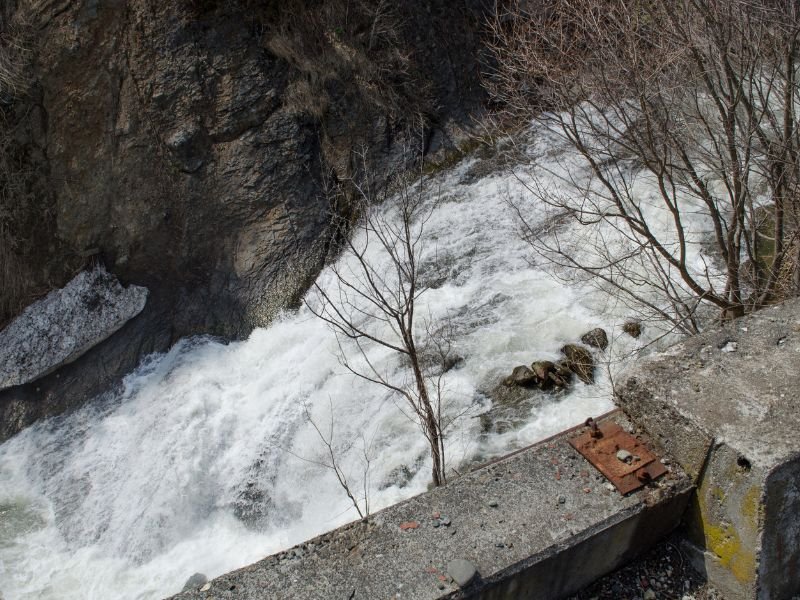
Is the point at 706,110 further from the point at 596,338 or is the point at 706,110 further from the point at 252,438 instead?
the point at 252,438

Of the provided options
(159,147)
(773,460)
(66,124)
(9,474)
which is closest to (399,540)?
(773,460)

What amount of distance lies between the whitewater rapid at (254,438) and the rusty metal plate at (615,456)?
2.78 meters

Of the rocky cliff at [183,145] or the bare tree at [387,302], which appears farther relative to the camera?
the rocky cliff at [183,145]

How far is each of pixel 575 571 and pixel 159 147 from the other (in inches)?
307

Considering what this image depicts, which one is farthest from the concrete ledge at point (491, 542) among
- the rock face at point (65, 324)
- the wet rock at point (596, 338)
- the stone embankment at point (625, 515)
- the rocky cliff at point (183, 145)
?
the rock face at point (65, 324)

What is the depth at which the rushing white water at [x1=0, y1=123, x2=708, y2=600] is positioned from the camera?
612cm

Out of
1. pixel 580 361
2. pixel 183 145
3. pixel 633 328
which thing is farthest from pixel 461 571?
pixel 183 145

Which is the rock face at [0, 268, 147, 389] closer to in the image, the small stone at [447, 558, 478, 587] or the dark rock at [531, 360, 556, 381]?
the dark rock at [531, 360, 556, 381]

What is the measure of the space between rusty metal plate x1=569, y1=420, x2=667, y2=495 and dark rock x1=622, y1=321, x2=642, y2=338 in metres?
3.50

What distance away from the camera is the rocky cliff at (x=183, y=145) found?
28.4 feet

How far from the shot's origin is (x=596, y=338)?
A: 259 inches

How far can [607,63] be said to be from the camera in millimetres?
5523

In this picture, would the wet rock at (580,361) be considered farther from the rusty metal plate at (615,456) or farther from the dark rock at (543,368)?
the rusty metal plate at (615,456)

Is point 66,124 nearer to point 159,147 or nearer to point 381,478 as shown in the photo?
point 159,147
